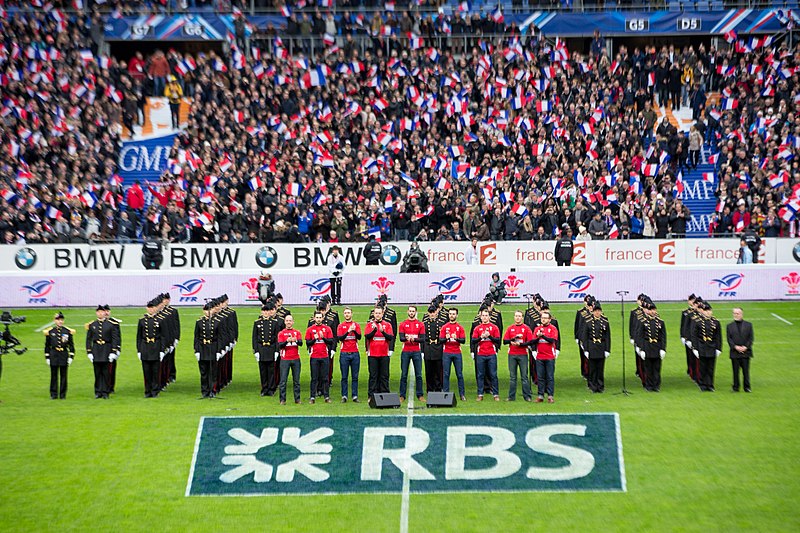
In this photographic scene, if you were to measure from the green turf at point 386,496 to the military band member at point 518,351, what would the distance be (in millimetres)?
343

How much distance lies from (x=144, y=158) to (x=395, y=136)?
9.46 meters

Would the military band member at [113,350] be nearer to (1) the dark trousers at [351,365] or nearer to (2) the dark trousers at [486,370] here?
(1) the dark trousers at [351,365]

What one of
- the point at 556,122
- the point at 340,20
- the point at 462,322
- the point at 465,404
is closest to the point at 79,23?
the point at 340,20

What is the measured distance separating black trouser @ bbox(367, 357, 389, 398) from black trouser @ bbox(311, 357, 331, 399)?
32.8 inches

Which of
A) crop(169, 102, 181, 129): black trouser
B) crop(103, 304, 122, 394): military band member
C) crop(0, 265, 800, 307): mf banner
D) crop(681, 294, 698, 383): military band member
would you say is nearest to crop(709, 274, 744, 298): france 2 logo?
crop(0, 265, 800, 307): mf banner

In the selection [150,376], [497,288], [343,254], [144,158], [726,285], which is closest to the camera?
[150,376]

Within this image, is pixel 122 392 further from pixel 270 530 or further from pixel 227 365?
pixel 270 530

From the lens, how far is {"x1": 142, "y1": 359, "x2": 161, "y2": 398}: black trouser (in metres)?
21.5

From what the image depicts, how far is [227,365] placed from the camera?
22688 mm

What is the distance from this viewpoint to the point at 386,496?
55.1ft

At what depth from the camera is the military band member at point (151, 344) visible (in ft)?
69.3

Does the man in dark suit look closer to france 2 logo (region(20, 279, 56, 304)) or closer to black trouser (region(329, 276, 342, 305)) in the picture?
black trouser (region(329, 276, 342, 305))

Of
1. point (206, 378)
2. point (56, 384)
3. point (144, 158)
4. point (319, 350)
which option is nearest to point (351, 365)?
point (319, 350)

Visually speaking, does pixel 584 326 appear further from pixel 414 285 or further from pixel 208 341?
pixel 414 285
